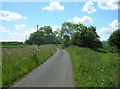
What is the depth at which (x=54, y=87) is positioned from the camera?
6062mm

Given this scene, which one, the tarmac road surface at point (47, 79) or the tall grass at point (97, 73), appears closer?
the tall grass at point (97, 73)

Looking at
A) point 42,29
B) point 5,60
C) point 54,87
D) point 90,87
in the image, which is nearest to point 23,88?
point 54,87

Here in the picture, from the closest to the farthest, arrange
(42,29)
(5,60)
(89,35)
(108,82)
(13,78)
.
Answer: (108,82) → (13,78) → (5,60) → (89,35) → (42,29)

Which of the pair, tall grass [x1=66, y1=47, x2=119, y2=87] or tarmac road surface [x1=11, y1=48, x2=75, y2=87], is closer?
tall grass [x1=66, y1=47, x2=119, y2=87]

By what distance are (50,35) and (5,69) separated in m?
87.1

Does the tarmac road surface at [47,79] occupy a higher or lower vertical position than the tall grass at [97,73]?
lower

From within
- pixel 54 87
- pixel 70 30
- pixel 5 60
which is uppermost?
pixel 70 30

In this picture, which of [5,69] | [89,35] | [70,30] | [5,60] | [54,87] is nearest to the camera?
[54,87]

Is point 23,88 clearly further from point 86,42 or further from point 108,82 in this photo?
point 86,42

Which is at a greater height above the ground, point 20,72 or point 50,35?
point 50,35

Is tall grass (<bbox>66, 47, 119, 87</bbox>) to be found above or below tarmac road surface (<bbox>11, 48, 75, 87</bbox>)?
above

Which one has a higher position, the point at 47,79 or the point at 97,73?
the point at 97,73

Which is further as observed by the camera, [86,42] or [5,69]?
[86,42]

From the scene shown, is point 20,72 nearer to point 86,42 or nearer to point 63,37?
point 86,42
